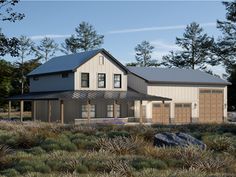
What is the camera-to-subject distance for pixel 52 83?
46375mm

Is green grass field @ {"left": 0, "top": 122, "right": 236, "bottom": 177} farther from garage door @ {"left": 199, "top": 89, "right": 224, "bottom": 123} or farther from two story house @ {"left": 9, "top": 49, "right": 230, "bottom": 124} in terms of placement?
garage door @ {"left": 199, "top": 89, "right": 224, "bottom": 123}

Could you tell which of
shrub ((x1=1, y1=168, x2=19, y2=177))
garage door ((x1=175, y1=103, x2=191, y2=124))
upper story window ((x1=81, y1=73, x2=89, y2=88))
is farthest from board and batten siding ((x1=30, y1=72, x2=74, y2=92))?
shrub ((x1=1, y1=168, x2=19, y2=177))

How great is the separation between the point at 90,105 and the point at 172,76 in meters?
10.7

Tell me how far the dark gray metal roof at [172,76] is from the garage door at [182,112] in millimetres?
2392

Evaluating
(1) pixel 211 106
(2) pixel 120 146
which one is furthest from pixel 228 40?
(2) pixel 120 146

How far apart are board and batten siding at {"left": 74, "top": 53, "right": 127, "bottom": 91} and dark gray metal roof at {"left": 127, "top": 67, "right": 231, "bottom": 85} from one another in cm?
276

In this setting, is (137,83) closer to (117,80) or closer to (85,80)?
(117,80)

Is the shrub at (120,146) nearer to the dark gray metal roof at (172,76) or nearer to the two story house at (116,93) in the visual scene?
the two story house at (116,93)

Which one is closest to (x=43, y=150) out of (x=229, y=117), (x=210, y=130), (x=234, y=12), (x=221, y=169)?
(x=221, y=169)

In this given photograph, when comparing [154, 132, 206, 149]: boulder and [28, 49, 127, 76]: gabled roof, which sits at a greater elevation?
[28, 49, 127, 76]: gabled roof

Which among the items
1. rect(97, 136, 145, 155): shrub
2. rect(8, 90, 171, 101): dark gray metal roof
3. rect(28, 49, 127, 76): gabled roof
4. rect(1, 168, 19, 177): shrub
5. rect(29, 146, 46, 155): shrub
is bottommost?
rect(1, 168, 19, 177): shrub

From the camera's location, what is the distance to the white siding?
1857 inches

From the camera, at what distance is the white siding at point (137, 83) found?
47169 mm

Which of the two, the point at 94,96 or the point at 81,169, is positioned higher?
Answer: the point at 94,96
